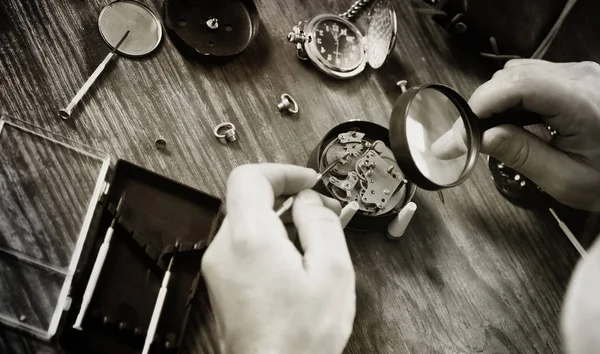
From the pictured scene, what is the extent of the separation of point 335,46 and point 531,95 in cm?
52

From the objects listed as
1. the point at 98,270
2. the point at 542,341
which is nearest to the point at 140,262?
the point at 98,270

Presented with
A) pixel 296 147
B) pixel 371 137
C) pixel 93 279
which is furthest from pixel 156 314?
pixel 371 137

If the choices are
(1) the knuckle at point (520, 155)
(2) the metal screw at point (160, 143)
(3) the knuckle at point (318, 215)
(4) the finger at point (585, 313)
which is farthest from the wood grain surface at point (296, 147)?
(4) the finger at point (585, 313)

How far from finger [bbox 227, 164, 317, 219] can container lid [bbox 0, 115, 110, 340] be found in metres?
0.34

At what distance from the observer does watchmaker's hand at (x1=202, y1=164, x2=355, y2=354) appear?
0.88 m

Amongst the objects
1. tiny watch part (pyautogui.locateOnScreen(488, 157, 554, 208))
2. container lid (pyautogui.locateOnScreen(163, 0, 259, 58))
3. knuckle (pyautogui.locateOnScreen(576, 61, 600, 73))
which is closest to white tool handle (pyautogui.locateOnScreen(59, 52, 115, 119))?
container lid (pyautogui.locateOnScreen(163, 0, 259, 58))

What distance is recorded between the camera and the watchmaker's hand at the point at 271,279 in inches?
34.5

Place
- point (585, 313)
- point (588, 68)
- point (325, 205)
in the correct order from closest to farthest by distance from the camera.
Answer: point (585, 313) < point (325, 205) < point (588, 68)

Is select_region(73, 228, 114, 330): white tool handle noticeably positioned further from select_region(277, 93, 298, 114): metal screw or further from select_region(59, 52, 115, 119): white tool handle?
select_region(277, 93, 298, 114): metal screw

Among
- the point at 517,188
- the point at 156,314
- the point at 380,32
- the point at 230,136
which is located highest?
the point at 380,32

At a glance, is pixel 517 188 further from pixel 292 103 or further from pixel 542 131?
pixel 292 103

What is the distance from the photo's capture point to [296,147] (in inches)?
51.0

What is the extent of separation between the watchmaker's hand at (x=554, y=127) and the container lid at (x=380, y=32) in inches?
10.8

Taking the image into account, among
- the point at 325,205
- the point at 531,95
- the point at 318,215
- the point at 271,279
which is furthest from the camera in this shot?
the point at 531,95
